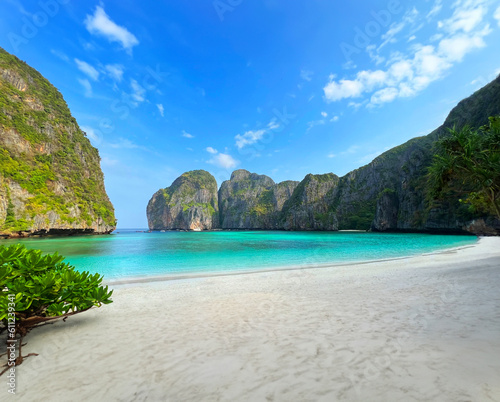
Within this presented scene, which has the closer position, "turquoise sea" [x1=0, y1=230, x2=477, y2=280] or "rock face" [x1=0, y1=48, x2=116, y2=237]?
"turquoise sea" [x1=0, y1=230, x2=477, y2=280]

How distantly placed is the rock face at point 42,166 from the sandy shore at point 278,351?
7364 cm

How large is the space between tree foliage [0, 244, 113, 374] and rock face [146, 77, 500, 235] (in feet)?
148

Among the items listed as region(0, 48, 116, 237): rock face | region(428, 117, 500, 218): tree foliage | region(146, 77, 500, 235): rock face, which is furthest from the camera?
region(146, 77, 500, 235): rock face

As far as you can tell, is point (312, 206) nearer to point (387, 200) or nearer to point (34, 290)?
point (387, 200)

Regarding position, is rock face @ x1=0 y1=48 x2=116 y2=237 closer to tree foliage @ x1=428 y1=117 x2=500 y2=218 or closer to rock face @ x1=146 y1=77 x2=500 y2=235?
tree foliage @ x1=428 y1=117 x2=500 y2=218

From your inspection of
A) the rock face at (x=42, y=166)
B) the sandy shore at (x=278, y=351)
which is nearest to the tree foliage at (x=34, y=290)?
the sandy shore at (x=278, y=351)

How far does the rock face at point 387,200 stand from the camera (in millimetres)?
64250

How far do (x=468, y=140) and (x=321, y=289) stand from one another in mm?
12971

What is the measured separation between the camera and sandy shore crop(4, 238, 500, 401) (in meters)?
2.70

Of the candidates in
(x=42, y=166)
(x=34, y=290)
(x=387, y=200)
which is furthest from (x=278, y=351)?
(x=387, y=200)

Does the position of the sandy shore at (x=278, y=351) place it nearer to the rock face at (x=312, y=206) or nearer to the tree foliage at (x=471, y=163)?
the tree foliage at (x=471, y=163)

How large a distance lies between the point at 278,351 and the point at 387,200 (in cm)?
11283

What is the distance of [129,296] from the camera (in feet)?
28.2

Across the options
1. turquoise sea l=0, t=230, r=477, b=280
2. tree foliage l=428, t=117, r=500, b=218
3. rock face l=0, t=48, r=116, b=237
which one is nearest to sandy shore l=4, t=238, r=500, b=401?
tree foliage l=428, t=117, r=500, b=218
